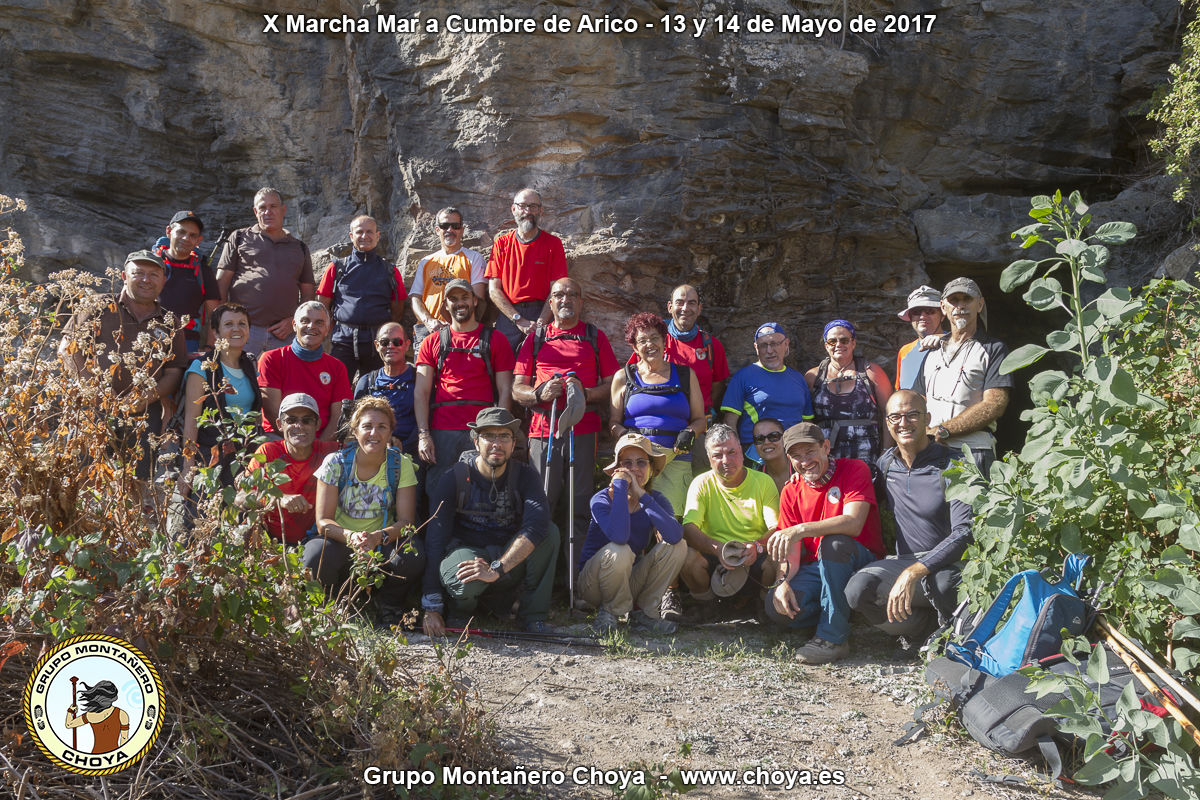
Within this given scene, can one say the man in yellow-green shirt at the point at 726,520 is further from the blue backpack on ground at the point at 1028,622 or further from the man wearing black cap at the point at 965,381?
the blue backpack on ground at the point at 1028,622

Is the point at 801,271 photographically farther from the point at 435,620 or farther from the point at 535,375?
the point at 435,620

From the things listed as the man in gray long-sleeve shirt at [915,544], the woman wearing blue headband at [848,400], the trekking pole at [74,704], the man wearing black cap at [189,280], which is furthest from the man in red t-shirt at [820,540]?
the man wearing black cap at [189,280]

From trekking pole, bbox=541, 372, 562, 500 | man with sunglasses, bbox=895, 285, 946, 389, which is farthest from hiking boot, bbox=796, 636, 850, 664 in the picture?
man with sunglasses, bbox=895, 285, 946, 389

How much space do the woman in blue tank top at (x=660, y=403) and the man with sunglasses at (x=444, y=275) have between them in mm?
1623

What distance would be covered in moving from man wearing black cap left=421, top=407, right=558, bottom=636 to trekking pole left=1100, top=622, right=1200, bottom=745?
3.44 meters

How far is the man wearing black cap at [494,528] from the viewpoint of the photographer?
6.08m

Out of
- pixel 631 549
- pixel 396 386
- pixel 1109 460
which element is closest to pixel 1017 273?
pixel 1109 460

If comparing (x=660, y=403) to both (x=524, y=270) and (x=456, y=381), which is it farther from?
(x=524, y=270)

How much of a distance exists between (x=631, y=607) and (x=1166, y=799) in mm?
3499

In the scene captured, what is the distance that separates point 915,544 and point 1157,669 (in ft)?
7.62

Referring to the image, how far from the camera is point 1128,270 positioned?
10.3 metres

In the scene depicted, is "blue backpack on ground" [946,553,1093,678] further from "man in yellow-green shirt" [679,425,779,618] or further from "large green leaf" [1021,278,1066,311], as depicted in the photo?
"man in yellow-green shirt" [679,425,779,618]

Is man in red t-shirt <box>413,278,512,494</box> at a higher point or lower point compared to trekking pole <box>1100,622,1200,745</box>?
higher

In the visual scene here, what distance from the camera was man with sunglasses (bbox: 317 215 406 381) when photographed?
805cm
